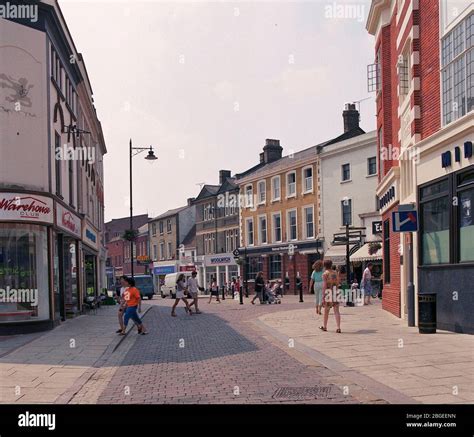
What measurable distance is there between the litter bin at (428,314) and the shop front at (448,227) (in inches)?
15.2

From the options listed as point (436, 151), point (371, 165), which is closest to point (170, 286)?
point (371, 165)

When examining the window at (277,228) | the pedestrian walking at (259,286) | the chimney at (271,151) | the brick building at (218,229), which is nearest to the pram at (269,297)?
the pedestrian walking at (259,286)

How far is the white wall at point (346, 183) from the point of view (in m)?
35.8

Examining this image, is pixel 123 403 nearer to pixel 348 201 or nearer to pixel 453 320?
pixel 453 320

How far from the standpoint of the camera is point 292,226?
42.8 m

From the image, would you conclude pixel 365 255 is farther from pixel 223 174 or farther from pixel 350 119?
pixel 223 174

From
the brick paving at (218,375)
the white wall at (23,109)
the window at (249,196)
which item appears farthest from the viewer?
the window at (249,196)

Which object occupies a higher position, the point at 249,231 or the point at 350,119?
the point at 350,119

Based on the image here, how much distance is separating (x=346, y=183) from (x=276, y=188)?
834 cm

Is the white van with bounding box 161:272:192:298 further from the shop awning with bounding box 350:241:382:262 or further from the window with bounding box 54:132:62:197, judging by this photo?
the window with bounding box 54:132:62:197

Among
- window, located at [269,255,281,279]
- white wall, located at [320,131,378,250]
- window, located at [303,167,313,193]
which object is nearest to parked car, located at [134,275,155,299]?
window, located at [269,255,281,279]

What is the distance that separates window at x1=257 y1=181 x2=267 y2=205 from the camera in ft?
152

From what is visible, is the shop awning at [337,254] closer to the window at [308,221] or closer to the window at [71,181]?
the window at [308,221]
